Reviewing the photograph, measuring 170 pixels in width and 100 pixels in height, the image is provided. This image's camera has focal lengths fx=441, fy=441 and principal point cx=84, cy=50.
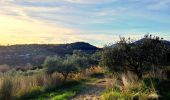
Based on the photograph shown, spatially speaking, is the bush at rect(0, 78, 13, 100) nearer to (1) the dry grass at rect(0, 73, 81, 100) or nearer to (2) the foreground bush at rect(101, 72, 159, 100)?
(1) the dry grass at rect(0, 73, 81, 100)

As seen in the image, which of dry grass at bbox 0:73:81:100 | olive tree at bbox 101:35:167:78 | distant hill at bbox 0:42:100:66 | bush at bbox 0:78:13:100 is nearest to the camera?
bush at bbox 0:78:13:100

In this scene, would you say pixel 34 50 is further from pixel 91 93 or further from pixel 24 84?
pixel 91 93

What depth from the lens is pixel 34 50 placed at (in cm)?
10275

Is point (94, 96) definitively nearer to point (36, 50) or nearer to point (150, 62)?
point (150, 62)

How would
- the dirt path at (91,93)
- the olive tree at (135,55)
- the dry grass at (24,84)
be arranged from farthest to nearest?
the olive tree at (135,55) < the dry grass at (24,84) < the dirt path at (91,93)

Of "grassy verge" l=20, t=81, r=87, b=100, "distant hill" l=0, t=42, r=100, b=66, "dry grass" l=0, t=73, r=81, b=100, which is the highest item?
"distant hill" l=0, t=42, r=100, b=66

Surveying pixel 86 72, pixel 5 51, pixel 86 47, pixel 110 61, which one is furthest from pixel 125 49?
pixel 5 51

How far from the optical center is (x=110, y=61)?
2342 centimetres

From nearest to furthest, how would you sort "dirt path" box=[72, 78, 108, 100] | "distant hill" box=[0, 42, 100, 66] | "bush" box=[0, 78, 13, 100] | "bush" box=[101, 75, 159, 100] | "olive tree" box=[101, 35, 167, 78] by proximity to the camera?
"bush" box=[101, 75, 159, 100] < "bush" box=[0, 78, 13, 100] < "dirt path" box=[72, 78, 108, 100] < "olive tree" box=[101, 35, 167, 78] < "distant hill" box=[0, 42, 100, 66]

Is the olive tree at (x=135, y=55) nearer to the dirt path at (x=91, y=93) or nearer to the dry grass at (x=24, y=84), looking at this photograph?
the dirt path at (x=91, y=93)

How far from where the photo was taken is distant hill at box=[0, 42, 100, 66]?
89.7m

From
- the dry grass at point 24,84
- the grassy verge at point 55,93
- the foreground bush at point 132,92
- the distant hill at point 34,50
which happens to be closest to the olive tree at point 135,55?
the foreground bush at point 132,92

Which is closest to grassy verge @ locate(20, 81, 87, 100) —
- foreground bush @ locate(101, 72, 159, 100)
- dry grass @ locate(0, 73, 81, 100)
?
dry grass @ locate(0, 73, 81, 100)

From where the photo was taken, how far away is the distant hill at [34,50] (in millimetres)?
89706
